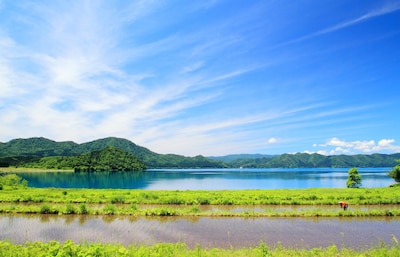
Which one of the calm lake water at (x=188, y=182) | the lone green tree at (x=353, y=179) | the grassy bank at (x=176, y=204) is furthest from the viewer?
the calm lake water at (x=188, y=182)

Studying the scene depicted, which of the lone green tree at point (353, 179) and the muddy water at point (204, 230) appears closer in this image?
the muddy water at point (204, 230)

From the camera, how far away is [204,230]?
67.5ft

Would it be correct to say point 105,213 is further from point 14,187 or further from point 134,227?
point 14,187

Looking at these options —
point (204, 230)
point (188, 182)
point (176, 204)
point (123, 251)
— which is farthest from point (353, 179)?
point (123, 251)

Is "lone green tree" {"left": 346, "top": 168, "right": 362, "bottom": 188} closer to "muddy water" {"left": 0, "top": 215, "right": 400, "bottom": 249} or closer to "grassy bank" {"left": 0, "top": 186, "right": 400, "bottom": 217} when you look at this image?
"grassy bank" {"left": 0, "top": 186, "right": 400, "bottom": 217}

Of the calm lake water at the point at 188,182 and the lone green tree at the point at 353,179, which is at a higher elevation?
the lone green tree at the point at 353,179

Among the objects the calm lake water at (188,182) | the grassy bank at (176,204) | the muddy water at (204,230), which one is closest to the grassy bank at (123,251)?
the muddy water at (204,230)

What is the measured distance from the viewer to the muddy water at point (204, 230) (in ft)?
58.0

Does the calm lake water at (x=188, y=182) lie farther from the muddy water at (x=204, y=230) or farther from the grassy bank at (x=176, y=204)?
the muddy water at (x=204, y=230)

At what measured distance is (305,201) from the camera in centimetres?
3375

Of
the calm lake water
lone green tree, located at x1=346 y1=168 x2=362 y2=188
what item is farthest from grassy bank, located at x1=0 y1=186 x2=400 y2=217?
the calm lake water

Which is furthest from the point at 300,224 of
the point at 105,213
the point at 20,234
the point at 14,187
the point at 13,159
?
the point at 13,159

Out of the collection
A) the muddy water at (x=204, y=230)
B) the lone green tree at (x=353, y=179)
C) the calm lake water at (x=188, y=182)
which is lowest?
the calm lake water at (x=188, y=182)

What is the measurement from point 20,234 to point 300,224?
21604 mm
